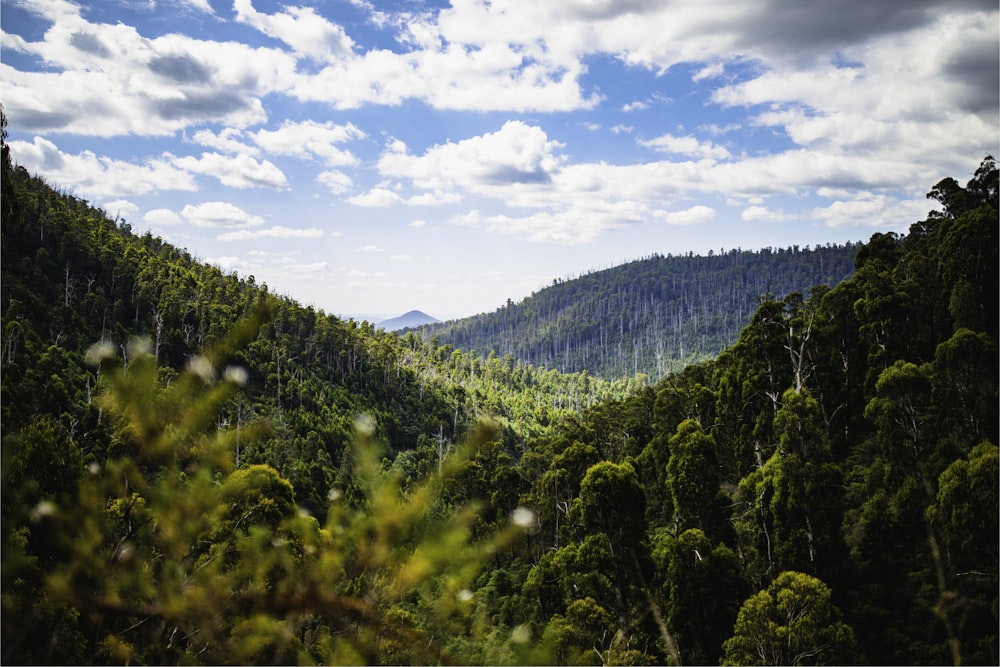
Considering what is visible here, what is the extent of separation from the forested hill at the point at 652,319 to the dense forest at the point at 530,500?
118 meters

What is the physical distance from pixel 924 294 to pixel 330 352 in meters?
47.2

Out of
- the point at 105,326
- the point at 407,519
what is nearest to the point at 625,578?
the point at 407,519

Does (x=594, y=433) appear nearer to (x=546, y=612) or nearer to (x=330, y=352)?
(x=546, y=612)

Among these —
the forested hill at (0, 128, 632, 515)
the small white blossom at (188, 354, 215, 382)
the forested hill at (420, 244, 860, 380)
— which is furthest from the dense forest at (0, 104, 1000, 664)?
the forested hill at (420, 244, 860, 380)

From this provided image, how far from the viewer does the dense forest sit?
3.82ft

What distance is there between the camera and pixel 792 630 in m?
9.98

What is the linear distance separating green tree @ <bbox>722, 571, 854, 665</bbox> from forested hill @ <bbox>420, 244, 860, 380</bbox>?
419 feet

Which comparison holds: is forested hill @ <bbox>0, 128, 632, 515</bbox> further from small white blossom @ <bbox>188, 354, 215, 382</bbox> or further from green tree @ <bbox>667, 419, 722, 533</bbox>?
small white blossom @ <bbox>188, 354, 215, 382</bbox>

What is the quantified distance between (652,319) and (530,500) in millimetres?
159024

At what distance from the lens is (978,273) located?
13.9m

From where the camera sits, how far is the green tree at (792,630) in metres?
9.89

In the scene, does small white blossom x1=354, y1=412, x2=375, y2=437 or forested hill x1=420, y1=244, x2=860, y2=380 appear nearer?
small white blossom x1=354, y1=412, x2=375, y2=437

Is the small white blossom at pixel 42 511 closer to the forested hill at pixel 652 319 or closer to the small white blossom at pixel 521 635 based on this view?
the small white blossom at pixel 521 635

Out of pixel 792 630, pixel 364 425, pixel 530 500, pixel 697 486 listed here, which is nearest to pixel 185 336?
pixel 530 500
